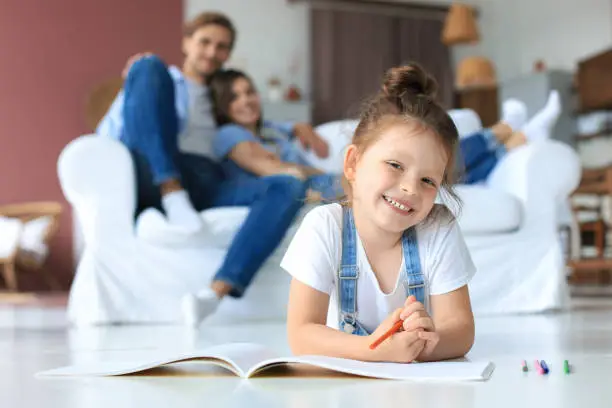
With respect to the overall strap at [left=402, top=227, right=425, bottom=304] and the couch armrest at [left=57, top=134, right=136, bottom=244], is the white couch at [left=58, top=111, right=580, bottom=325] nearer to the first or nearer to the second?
the couch armrest at [left=57, top=134, right=136, bottom=244]

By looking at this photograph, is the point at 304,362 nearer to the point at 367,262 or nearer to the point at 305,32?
the point at 367,262

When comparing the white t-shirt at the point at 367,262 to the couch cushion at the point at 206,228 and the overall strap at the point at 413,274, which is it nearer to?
the overall strap at the point at 413,274

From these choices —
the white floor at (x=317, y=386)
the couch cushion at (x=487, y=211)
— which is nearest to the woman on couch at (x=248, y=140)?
the couch cushion at (x=487, y=211)

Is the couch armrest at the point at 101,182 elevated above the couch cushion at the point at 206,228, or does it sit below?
above

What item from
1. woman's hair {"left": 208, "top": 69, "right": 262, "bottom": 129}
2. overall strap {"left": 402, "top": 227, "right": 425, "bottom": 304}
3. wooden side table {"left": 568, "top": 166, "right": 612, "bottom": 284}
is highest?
woman's hair {"left": 208, "top": 69, "right": 262, "bottom": 129}

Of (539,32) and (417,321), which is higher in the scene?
(539,32)

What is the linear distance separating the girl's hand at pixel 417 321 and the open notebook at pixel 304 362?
0.04 meters

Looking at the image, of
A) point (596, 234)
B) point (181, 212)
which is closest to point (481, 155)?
point (181, 212)

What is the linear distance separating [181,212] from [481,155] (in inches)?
44.3

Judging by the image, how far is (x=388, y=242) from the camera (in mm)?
1190

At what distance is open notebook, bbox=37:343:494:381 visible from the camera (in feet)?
3.09

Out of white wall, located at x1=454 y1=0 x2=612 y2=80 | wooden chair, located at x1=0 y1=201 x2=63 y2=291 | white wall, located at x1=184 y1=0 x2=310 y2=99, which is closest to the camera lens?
wooden chair, located at x1=0 y1=201 x2=63 y2=291

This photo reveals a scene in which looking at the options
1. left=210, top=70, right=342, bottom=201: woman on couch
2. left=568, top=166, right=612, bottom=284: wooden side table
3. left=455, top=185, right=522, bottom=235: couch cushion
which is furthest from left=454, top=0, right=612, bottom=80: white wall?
left=210, top=70, right=342, bottom=201: woman on couch

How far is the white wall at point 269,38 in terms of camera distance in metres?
7.15
